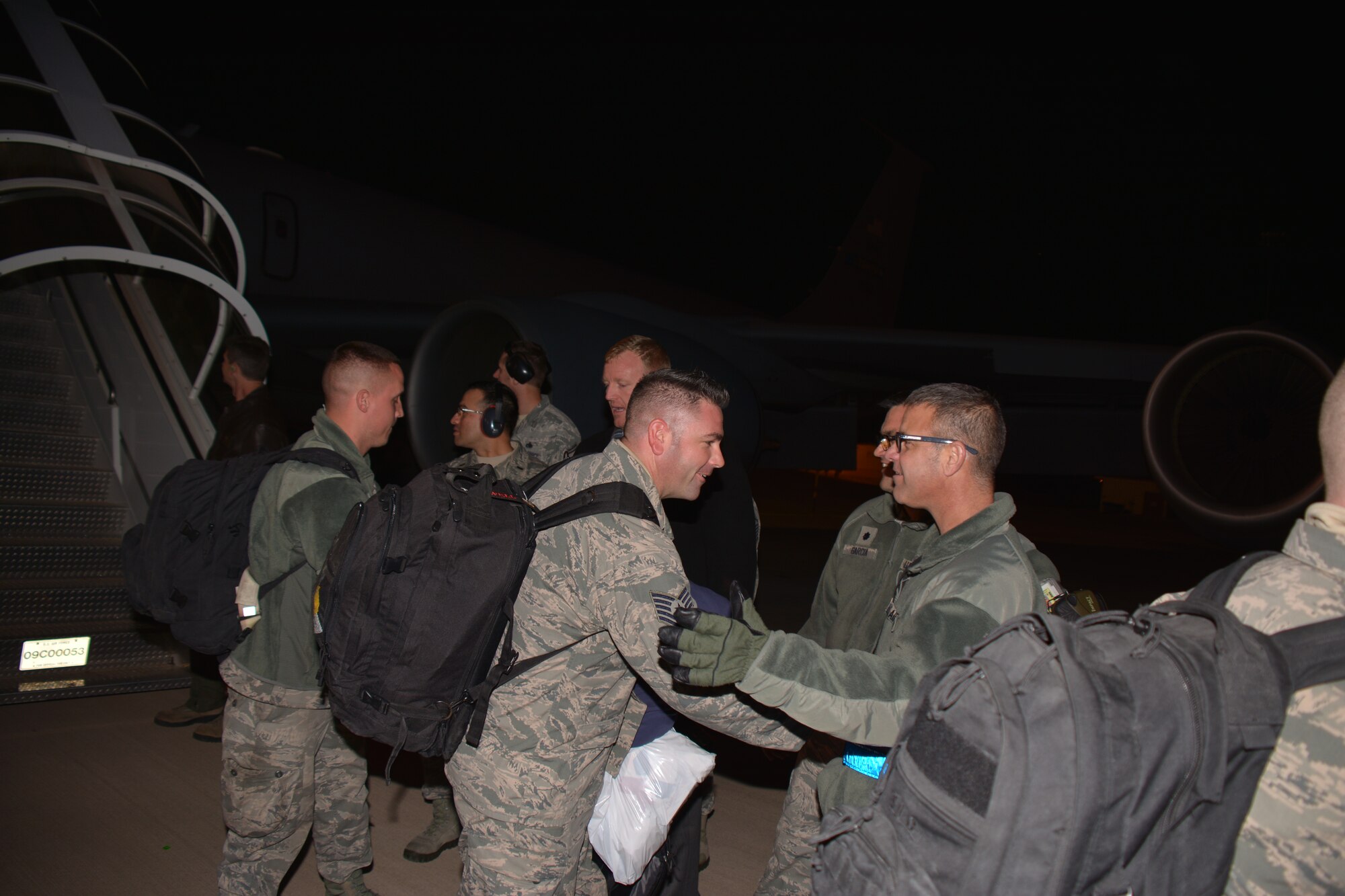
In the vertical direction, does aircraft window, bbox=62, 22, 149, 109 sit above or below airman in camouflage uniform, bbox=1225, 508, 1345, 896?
above

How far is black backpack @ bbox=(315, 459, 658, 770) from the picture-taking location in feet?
4.79

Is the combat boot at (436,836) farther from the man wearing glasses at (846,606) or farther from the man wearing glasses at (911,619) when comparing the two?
the man wearing glasses at (911,619)

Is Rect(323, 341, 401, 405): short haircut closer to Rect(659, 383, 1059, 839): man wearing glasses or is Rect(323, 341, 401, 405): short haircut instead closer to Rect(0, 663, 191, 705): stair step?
Rect(659, 383, 1059, 839): man wearing glasses

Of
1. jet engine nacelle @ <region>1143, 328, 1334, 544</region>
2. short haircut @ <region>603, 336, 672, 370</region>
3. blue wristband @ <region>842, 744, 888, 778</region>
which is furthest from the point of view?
jet engine nacelle @ <region>1143, 328, 1334, 544</region>

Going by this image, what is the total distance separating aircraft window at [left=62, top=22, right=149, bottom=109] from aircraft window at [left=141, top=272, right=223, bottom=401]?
46.6 inches

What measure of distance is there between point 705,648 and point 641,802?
0.72 meters

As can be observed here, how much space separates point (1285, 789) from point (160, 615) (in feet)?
8.74

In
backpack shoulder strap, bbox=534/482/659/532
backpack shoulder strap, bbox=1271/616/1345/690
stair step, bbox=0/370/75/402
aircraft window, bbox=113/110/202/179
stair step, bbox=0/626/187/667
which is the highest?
aircraft window, bbox=113/110/202/179

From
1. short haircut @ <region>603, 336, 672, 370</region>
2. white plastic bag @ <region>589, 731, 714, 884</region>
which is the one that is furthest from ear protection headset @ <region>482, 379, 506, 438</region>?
→ white plastic bag @ <region>589, 731, 714, 884</region>

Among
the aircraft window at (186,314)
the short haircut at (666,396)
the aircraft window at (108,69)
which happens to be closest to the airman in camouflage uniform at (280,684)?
the short haircut at (666,396)

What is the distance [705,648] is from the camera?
1.16 meters

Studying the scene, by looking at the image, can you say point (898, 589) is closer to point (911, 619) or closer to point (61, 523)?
point (911, 619)

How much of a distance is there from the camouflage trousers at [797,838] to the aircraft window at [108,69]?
18.0 ft

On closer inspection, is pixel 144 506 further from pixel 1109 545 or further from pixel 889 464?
pixel 1109 545
